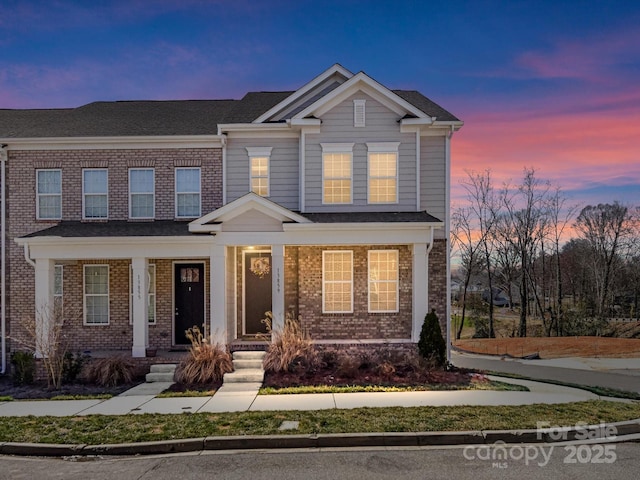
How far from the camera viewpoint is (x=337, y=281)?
1433cm

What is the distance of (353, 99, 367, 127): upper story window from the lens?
14484 mm

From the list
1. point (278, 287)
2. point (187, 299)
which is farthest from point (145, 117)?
point (278, 287)

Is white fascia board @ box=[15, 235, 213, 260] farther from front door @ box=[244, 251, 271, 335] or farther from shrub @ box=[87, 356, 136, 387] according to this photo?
shrub @ box=[87, 356, 136, 387]

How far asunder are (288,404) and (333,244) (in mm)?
5130

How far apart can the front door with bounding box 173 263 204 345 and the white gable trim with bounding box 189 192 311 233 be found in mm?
2456

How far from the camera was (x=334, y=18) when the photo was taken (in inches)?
725

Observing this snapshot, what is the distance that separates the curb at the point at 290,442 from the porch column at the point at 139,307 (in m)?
6.04

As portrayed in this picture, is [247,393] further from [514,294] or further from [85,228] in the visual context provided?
[514,294]

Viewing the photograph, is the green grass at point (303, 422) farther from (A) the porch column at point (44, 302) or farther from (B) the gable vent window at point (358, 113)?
(B) the gable vent window at point (358, 113)

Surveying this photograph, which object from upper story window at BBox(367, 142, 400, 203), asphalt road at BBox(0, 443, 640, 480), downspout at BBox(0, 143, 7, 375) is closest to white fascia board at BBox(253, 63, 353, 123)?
upper story window at BBox(367, 142, 400, 203)

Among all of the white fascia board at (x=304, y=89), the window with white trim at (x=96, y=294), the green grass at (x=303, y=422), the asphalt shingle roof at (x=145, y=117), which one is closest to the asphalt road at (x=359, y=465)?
the green grass at (x=303, y=422)

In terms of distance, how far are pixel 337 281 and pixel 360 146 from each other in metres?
4.24

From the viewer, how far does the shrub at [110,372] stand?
11.8m

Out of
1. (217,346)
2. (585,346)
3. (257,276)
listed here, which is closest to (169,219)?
(257,276)
